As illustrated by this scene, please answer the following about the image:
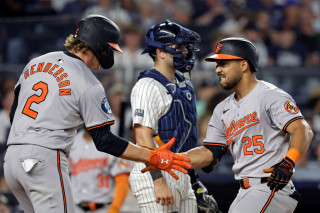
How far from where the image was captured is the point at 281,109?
4.09 metres

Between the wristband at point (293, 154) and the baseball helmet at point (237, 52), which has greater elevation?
the baseball helmet at point (237, 52)

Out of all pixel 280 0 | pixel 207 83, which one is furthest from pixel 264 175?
pixel 280 0

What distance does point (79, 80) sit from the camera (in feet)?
13.1

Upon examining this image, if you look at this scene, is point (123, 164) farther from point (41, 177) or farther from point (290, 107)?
point (290, 107)

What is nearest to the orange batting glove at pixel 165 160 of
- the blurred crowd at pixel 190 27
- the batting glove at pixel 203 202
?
the batting glove at pixel 203 202

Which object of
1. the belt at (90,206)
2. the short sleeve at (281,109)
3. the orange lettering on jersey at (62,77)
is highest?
the orange lettering on jersey at (62,77)

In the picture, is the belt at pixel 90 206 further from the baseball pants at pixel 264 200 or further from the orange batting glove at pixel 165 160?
the baseball pants at pixel 264 200

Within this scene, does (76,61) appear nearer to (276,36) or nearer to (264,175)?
(264,175)

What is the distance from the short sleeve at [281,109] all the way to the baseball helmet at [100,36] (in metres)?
1.18

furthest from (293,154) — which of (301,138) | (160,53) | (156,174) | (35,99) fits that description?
(35,99)

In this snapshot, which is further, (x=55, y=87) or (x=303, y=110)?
(x=303, y=110)

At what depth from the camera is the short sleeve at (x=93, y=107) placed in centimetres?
396

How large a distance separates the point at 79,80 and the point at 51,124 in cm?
35

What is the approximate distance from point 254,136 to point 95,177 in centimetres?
249
